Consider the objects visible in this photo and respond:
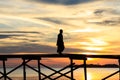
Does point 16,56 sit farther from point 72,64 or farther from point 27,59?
point 72,64

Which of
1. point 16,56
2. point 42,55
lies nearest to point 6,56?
point 16,56

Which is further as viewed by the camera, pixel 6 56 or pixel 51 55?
pixel 6 56

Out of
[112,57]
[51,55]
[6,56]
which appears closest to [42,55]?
[51,55]

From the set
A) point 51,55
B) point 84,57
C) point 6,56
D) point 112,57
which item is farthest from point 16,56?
point 112,57

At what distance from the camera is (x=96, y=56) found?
27.0 meters

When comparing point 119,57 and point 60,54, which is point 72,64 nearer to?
point 60,54

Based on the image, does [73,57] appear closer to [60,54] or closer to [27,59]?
[60,54]

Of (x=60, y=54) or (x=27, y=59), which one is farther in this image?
(x=27, y=59)

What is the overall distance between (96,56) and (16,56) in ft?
19.8

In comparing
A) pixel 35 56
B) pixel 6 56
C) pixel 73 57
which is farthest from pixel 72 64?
pixel 6 56

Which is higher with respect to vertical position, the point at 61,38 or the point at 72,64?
the point at 61,38

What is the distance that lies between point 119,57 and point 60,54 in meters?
4.22

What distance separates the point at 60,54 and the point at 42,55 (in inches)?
57.0

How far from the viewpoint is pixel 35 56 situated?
28.6 metres
